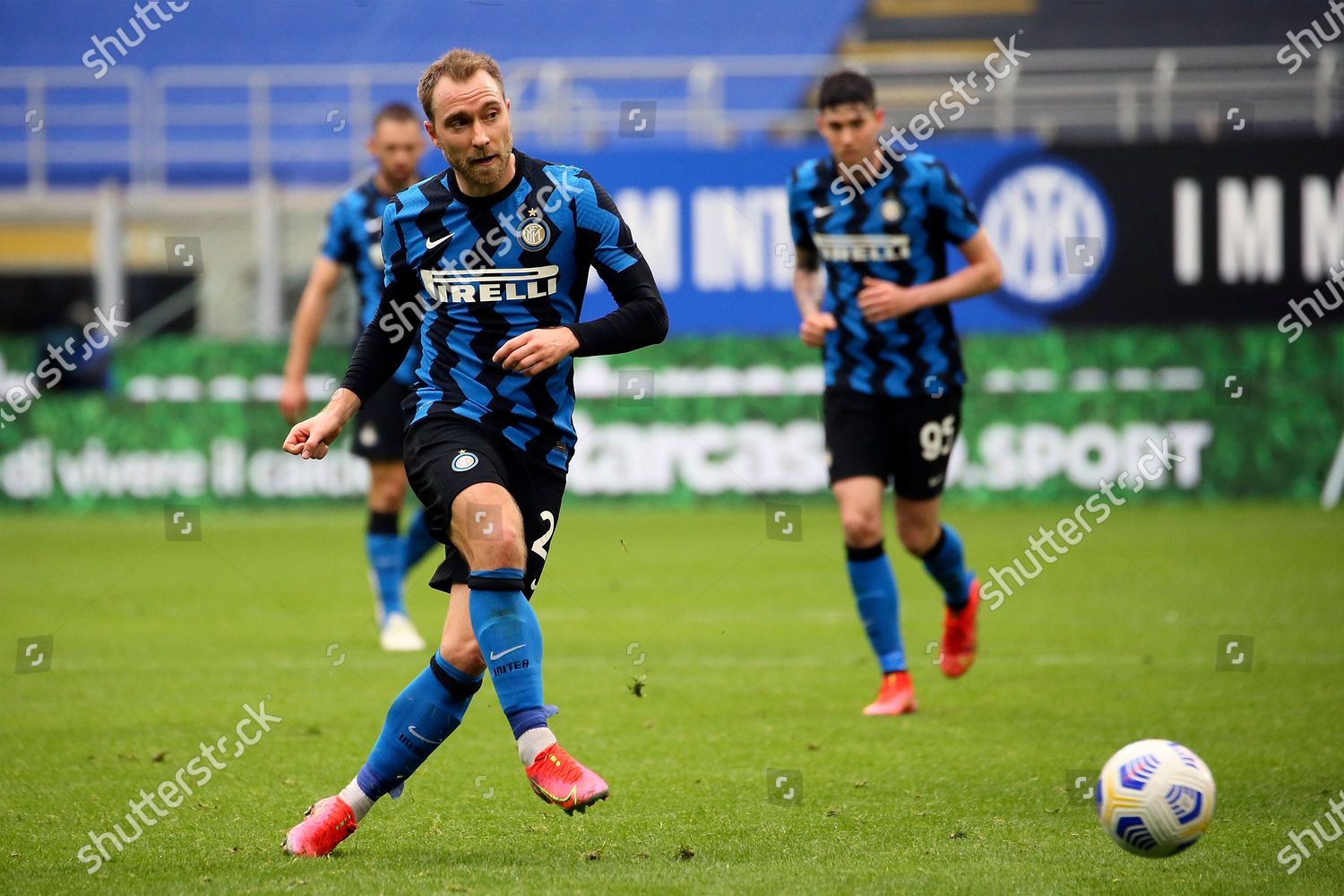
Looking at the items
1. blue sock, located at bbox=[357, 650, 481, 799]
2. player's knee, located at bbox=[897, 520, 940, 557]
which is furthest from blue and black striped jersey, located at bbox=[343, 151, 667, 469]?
player's knee, located at bbox=[897, 520, 940, 557]

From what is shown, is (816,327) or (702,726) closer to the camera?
(702,726)

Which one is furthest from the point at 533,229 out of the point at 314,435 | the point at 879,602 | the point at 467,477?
the point at 879,602

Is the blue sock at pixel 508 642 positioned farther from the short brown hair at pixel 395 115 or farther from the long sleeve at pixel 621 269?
the short brown hair at pixel 395 115

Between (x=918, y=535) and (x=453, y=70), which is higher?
(x=453, y=70)

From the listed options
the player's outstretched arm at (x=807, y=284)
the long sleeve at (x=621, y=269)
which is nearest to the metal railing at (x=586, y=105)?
the player's outstretched arm at (x=807, y=284)

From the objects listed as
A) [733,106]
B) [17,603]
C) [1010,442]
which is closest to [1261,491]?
[1010,442]

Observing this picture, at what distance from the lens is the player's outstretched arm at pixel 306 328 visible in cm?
876

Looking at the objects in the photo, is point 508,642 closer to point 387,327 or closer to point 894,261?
point 387,327

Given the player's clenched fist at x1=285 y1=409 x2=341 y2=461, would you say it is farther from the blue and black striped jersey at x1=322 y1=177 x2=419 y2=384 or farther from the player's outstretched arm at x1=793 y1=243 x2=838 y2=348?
the blue and black striped jersey at x1=322 y1=177 x2=419 y2=384

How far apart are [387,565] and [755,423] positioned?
873 cm

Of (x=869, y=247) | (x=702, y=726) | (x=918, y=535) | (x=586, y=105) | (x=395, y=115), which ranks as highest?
(x=586, y=105)

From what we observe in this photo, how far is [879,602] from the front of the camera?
23.0ft

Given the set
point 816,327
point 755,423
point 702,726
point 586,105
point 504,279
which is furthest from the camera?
point 586,105

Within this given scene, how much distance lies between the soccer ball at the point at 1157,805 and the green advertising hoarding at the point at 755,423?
12567mm
